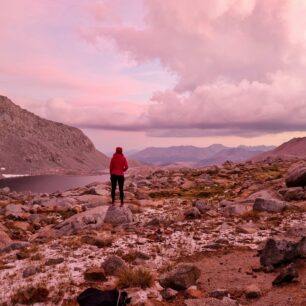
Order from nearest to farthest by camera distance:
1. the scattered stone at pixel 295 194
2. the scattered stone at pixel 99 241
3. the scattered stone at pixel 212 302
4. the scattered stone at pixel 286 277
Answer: the scattered stone at pixel 212 302
the scattered stone at pixel 286 277
the scattered stone at pixel 99 241
the scattered stone at pixel 295 194

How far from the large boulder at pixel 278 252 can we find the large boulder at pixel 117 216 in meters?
11.1

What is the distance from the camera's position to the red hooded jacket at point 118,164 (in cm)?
2300

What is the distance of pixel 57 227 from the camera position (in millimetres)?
22062

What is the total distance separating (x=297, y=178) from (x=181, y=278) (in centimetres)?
2201

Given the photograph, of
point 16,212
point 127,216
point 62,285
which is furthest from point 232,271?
point 16,212

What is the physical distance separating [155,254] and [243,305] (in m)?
5.48

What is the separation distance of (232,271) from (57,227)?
12456 millimetres

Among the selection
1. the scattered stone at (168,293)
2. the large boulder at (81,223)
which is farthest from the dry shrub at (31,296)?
Result: the large boulder at (81,223)

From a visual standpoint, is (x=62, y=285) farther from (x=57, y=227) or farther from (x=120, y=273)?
(x=57, y=227)

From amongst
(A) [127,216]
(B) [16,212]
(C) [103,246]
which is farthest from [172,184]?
(C) [103,246]

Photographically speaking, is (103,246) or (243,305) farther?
(103,246)

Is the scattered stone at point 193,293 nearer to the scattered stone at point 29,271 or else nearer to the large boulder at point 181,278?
the large boulder at point 181,278

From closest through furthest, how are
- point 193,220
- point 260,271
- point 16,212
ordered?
1. point 260,271
2. point 193,220
3. point 16,212

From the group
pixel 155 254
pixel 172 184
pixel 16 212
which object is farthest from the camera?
pixel 172 184
